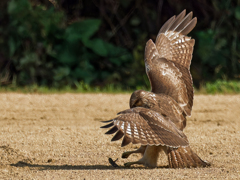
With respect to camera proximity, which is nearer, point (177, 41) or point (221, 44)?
point (177, 41)

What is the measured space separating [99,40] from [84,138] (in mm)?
3290

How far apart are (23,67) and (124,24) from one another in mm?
2133

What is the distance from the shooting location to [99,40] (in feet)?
24.1

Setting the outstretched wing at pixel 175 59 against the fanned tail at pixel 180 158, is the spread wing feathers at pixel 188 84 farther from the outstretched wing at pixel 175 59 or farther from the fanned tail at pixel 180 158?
the fanned tail at pixel 180 158

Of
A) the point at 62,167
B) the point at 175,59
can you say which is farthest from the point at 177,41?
the point at 62,167

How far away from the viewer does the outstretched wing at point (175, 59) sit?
3738 mm

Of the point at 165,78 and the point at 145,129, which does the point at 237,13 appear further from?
the point at 145,129

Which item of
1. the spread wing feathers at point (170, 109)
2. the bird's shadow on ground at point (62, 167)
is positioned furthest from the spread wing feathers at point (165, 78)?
the bird's shadow on ground at point (62, 167)

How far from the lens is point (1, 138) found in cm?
427

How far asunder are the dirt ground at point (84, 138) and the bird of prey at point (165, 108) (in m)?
0.17

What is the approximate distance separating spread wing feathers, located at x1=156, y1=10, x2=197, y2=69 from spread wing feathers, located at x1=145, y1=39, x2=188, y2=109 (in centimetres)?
18

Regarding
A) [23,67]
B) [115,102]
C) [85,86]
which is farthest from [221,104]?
[23,67]

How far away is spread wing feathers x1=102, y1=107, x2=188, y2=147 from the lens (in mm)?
2762

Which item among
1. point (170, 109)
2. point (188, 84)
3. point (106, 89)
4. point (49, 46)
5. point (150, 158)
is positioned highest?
point (49, 46)
